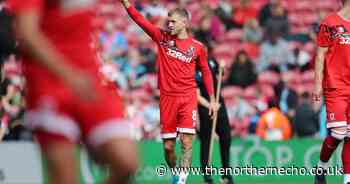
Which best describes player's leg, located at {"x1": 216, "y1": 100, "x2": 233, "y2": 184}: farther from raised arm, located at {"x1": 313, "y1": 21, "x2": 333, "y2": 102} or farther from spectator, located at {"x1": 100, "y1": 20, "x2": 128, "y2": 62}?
spectator, located at {"x1": 100, "y1": 20, "x2": 128, "y2": 62}

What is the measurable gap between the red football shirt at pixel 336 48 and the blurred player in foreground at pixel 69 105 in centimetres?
588

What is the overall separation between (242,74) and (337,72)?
34.3 feet

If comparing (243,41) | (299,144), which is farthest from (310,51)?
(299,144)

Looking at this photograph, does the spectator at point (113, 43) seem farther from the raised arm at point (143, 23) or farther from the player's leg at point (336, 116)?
the player's leg at point (336, 116)

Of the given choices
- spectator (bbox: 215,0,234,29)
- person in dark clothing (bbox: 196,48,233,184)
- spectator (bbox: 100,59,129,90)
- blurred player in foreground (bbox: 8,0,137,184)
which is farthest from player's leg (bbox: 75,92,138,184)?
spectator (bbox: 215,0,234,29)

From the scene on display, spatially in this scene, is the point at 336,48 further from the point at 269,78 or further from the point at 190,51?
the point at 269,78

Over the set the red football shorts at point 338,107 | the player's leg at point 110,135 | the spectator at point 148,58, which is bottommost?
the player's leg at point 110,135

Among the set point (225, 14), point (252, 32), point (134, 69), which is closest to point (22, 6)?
point (134, 69)

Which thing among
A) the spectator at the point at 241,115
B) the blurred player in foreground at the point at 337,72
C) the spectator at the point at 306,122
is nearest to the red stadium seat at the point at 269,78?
the spectator at the point at 241,115

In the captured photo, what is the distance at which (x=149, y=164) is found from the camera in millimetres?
18328

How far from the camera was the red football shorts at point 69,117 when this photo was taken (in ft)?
22.0

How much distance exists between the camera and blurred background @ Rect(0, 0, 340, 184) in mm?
18797

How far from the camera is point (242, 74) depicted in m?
22.8

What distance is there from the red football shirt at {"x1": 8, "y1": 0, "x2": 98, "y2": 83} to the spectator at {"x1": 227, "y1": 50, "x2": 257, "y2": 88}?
15.8 metres
